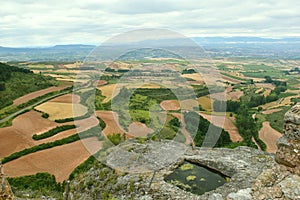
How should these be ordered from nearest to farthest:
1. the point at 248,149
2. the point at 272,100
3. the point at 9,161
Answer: the point at 248,149 → the point at 9,161 → the point at 272,100

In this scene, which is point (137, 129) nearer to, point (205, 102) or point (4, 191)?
point (4, 191)

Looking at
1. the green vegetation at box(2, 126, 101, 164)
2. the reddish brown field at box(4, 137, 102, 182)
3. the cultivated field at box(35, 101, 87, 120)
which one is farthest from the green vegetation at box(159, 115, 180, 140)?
the cultivated field at box(35, 101, 87, 120)

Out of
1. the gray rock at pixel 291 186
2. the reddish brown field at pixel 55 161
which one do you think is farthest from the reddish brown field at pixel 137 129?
the gray rock at pixel 291 186

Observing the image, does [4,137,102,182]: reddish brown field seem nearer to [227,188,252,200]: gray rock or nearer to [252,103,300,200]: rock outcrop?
[227,188,252,200]: gray rock

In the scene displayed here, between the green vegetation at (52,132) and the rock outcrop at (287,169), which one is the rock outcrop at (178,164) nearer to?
the rock outcrop at (287,169)

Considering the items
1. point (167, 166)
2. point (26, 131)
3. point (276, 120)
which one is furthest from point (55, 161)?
point (276, 120)

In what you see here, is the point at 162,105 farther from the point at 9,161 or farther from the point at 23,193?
the point at 23,193

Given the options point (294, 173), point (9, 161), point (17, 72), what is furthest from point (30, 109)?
point (294, 173)
